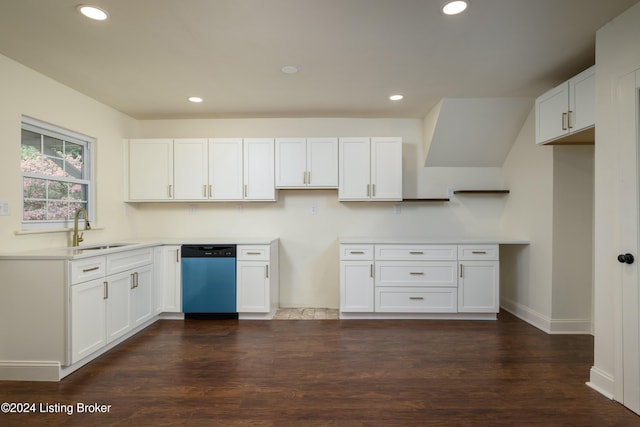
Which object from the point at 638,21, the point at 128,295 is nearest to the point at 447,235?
the point at 638,21

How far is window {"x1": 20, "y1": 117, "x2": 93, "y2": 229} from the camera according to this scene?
2.71 metres

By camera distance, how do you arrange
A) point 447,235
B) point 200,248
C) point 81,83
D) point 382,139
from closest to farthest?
point 81,83
point 200,248
point 382,139
point 447,235

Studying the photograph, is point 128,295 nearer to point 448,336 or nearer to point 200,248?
point 200,248

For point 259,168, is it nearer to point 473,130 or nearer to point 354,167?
point 354,167

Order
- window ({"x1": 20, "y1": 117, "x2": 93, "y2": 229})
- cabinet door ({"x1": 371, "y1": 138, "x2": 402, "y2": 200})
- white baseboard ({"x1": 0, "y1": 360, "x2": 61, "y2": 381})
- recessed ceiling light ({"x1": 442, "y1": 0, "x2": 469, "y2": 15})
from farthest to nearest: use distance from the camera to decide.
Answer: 1. cabinet door ({"x1": 371, "y1": 138, "x2": 402, "y2": 200})
2. window ({"x1": 20, "y1": 117, "x2": 93, "y2": 229})
3. white baseboard ({"x1": 0, "y1": 360, "x2": 61, "y2": 381})
4. recessed ceiling light ({"x1": 442, "y1": 0, "x2": 469, "y2": 15})

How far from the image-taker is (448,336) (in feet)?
10.1

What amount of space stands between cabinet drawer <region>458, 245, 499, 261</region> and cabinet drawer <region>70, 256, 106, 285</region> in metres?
3.57

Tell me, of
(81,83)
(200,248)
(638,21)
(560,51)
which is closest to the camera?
(638,21)

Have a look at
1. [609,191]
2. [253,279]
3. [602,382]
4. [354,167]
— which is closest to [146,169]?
[253,279]

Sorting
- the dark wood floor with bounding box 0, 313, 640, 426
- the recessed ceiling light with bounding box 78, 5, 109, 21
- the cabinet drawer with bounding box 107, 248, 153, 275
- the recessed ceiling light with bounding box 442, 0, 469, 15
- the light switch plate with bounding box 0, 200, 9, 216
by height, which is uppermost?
the recessed ceiling light with bounding box 442, 0, 469, 15

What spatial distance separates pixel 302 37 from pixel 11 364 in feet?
10.5

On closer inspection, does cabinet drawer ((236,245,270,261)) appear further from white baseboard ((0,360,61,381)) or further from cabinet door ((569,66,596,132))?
cabinet door ((569,66,596,132))

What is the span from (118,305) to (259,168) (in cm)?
203

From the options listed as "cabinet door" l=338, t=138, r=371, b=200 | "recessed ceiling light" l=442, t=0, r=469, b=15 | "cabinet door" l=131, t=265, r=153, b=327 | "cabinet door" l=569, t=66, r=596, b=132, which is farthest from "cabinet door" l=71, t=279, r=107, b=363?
"cabinet door" l=569, t=66, r=596, b=132
